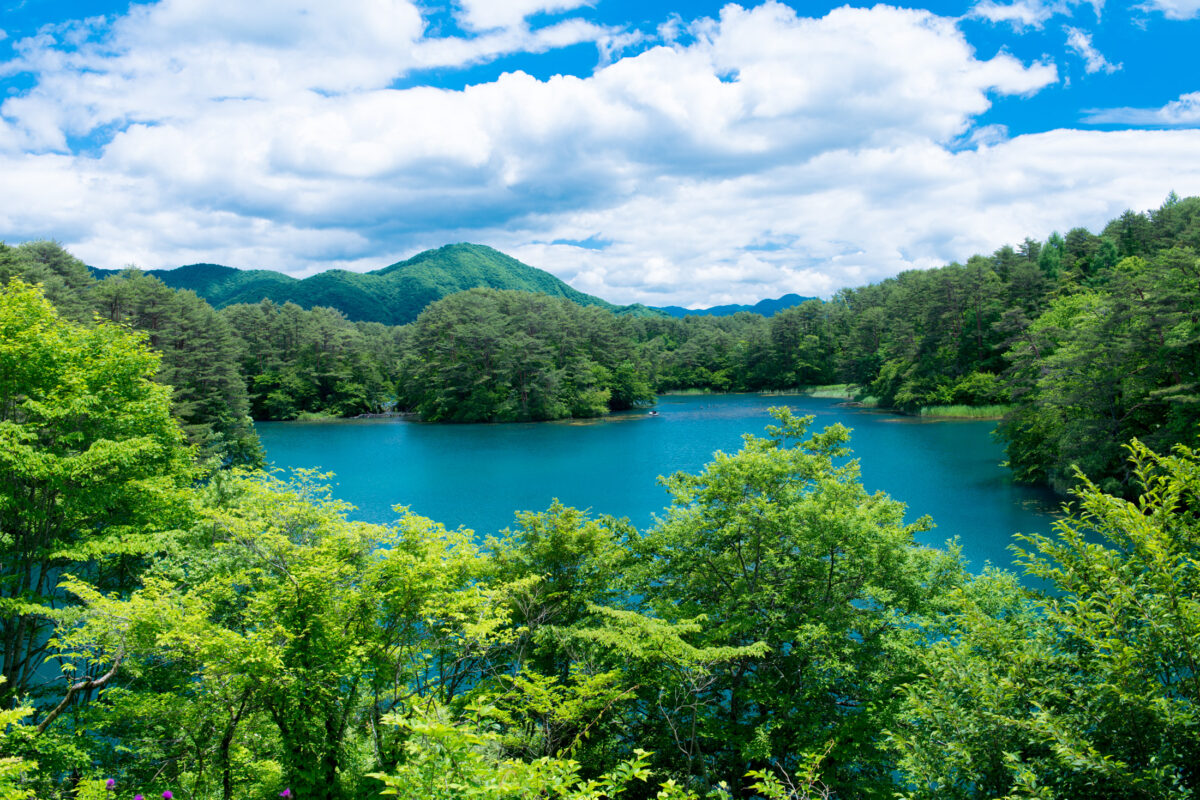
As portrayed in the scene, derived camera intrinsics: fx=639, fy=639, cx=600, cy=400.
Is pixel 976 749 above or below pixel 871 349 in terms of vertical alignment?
below

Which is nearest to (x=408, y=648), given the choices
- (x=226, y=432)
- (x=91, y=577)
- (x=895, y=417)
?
(x=91, y=577)

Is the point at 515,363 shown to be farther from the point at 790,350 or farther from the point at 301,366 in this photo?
the point at 790,350

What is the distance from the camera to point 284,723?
8.09m

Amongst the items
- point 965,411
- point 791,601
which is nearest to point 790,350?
point 965,411

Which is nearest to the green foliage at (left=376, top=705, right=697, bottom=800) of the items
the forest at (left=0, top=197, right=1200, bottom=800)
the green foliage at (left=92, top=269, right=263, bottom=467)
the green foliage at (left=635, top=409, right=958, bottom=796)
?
the forest at (left=0, top=197, right=1200, bottom=800)

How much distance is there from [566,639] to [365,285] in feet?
618

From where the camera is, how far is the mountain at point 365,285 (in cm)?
17100

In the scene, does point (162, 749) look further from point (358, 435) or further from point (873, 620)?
point (358, 435)

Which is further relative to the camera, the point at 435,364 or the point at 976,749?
the point at 435,364

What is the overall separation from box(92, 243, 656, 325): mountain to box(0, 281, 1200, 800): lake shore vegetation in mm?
155214

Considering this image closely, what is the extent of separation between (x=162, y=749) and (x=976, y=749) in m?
9.96

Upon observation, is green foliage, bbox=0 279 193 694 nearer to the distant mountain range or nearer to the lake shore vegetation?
the lake shore vegetation

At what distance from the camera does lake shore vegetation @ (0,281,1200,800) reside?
536 centimetres

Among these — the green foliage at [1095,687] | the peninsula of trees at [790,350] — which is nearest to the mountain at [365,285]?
the peninsula of trees at [790,350]
